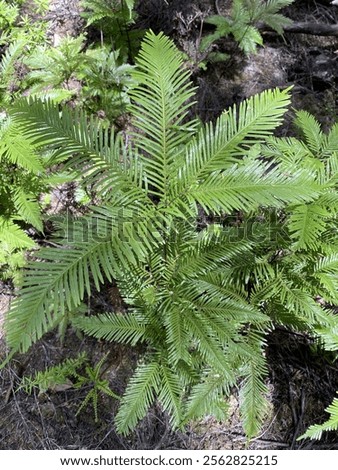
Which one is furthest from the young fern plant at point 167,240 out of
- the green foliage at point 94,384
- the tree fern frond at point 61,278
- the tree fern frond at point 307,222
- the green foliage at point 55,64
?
the green foliage at point 55,64

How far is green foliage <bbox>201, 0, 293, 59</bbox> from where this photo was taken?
3566 mm

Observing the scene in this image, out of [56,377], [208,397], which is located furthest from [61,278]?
[56,377]

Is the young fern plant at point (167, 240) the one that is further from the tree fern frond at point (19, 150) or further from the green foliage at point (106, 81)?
the green foliage at point (106, 81)

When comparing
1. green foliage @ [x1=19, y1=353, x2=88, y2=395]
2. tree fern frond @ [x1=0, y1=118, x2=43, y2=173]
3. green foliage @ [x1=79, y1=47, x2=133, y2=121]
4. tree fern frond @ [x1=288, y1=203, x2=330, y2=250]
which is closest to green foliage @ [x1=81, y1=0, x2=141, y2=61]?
green foliage @ [x1=79, y1=47, x2=133, y2=121]

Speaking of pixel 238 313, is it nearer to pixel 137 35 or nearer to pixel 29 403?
pixel 29 403

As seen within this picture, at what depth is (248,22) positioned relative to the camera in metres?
3.65

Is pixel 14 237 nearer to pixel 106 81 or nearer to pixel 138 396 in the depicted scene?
pixel 138 396

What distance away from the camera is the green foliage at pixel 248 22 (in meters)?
3.57

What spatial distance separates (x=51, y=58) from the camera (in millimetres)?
3557

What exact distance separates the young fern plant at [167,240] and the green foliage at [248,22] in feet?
5.42

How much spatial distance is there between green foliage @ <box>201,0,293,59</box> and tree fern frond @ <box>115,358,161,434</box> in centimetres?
291

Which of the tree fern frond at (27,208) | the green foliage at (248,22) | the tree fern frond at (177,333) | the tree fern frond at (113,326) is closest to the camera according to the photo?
the tree fern frond at (177,333)
